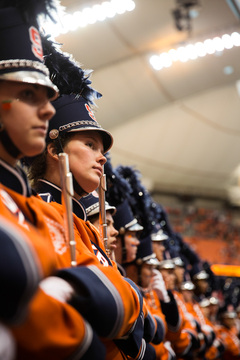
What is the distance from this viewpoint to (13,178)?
1.26 m

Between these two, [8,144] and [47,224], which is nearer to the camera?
[8,144]

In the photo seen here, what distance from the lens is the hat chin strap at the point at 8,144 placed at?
1.25 m

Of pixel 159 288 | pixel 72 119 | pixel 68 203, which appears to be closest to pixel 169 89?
pixel 159 288

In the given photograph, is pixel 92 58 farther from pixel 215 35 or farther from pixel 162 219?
pixel 162 219

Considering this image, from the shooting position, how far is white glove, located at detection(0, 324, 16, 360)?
2.80 feet

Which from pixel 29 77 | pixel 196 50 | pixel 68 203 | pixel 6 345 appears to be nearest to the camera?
pixel 6 345

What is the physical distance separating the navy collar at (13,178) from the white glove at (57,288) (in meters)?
0.24

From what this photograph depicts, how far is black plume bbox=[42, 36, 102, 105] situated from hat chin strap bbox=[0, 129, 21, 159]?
851 millimetres

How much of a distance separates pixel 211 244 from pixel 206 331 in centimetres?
1171

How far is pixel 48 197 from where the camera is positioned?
176 centimetres

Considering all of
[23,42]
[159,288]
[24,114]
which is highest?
[23,42]

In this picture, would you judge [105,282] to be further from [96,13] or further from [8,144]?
[96,13]

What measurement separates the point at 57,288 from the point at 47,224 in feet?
0.96

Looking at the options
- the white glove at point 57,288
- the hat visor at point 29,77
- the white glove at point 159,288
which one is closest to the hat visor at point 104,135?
the hat visor at point 29,77
